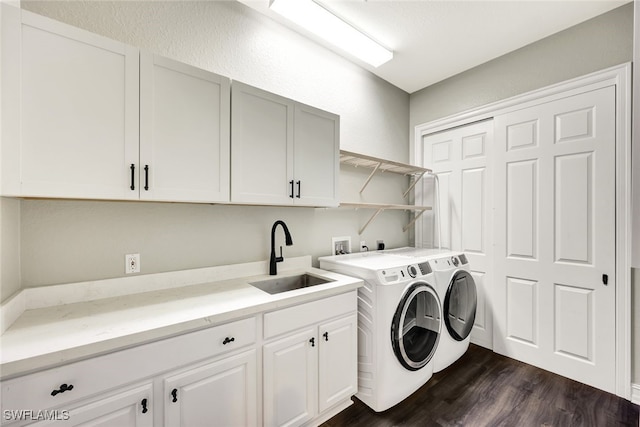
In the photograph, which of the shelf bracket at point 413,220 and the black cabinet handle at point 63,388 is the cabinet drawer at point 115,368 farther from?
the shelf bracket at point 413,220

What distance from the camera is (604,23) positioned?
202cm

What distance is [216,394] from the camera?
125cm

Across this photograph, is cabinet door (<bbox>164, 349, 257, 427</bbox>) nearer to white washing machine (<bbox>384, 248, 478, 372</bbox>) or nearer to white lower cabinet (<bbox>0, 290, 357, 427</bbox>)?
white lower cabinet (<bbox>0, 290, 357, 427</bbox>)

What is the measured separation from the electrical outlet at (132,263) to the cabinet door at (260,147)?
26.1 inches

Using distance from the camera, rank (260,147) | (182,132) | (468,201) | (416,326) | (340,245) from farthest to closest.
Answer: (468,201) < (340,245) < (416,326) < (260,147) < (182,132)

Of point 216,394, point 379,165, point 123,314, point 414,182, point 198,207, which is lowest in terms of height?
point 216,394

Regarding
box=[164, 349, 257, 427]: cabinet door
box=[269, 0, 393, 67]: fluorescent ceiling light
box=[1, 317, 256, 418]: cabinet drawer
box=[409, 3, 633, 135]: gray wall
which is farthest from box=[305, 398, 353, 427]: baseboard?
box=[409, 3, 633, 135]: gray wall

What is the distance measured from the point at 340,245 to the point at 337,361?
106 cm

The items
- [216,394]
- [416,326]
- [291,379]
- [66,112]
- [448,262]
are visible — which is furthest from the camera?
[448,262]

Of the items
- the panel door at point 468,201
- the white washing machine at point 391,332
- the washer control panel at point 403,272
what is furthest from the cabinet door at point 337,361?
the panel door at point 468,201

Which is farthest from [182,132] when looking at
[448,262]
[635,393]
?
[635,393]

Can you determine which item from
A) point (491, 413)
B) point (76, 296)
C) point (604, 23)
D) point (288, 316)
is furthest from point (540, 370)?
point (76, 296)

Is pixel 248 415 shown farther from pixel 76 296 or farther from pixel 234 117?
pixel 234 117

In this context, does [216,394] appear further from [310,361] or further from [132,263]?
[132,263]
